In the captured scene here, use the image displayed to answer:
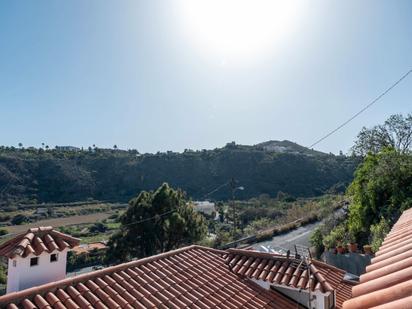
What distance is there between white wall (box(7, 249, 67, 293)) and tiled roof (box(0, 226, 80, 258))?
101mm

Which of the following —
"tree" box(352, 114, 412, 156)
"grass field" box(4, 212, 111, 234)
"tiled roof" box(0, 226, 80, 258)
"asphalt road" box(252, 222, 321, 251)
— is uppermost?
"tree" box(352, 114, 412, 156)

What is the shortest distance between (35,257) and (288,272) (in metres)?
5.15

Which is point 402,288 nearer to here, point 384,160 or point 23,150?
point 384,160

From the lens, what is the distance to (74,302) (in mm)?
5352

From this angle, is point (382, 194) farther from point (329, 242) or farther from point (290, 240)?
point (290, 240)

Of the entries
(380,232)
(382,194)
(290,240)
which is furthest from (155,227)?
(380,232)

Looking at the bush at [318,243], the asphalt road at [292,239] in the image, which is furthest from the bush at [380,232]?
the asphalt road at [292,239]

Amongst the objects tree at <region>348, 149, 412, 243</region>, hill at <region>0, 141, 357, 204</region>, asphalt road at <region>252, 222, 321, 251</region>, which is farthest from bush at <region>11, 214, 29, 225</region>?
tree at <region>348, 149, 412, 243</region>

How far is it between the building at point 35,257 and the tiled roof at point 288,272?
12.8 feet

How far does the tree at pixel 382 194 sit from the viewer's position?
12.1 meters

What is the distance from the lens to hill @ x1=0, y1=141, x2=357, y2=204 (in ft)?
193

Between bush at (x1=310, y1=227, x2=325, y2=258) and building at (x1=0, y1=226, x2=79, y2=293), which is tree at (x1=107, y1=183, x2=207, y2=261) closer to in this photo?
bush at (x1=310, y1=227, x2=325, y2=258)

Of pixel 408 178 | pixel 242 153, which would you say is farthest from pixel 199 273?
pixel 242 153

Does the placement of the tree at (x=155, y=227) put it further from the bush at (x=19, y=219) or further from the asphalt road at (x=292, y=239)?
the bush at (x=19, y=219)
